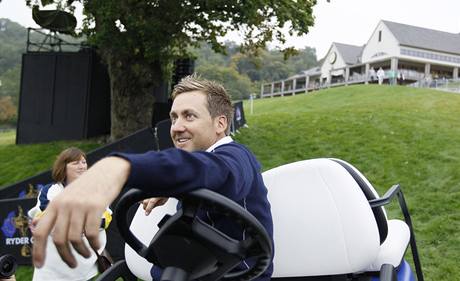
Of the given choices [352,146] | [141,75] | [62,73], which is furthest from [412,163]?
[62,73]

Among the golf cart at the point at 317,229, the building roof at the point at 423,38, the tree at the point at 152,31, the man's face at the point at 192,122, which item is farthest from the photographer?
the building roof at the point at 423,38

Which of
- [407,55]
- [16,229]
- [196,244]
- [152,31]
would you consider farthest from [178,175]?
[407,55]

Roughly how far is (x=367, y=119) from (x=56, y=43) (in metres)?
13.7

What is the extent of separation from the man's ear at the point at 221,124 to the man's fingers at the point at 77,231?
41.6 inches

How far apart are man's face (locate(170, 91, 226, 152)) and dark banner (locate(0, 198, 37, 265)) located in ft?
18.3

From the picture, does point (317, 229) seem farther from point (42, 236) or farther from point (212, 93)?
point (42, 236)

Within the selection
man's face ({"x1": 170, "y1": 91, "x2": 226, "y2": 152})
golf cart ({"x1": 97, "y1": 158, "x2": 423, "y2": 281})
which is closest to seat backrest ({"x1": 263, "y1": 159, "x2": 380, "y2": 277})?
golf cart ({"x1": 97, "y1": 158, "x2": 423, "y2": 281})

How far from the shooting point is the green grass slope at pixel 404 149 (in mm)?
7219

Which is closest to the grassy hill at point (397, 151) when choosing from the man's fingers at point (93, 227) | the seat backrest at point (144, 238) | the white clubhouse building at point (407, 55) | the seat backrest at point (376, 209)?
the seat backrest at point (376, 209)

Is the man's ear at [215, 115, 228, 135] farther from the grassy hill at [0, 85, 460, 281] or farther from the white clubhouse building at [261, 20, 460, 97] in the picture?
the white clubhouse building at [261, 20, 460, 97]

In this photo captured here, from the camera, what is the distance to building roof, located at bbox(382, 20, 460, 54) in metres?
58.9

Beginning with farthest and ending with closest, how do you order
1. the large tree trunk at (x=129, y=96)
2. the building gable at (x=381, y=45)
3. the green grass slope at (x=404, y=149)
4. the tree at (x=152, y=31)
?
the building gable at (x=381, y=45) < the large tree trunk at (x=129, y=96) < the tree at (x=152, y=31) < the green grass slope at (x=404, y=149)

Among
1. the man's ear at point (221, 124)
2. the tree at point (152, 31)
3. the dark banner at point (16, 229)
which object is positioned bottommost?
the dark banner at point (16, 229)

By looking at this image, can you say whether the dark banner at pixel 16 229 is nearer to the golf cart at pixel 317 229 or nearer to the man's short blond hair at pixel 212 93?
the golf cart at pixel 317 229
